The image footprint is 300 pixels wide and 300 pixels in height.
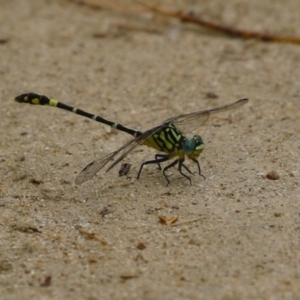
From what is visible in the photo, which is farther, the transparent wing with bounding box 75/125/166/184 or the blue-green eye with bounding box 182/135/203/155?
the blue-green eye with bounding box 182/135/203/155

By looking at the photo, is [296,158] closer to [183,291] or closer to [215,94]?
[215,94]

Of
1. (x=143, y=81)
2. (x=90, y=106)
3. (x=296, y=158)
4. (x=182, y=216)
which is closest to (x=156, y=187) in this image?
(x=182, y=216)

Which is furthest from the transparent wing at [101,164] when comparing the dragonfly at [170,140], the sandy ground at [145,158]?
the sandy ground at [145,158]

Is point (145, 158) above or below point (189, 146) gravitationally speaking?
below

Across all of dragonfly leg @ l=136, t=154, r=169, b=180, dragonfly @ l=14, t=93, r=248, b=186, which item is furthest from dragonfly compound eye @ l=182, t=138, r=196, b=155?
dragonfly leg @ l=136, t=154, r=169, b=180

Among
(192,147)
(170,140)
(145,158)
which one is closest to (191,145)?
(192,147)

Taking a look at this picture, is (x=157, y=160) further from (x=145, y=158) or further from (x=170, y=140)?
(x=145, y=158)

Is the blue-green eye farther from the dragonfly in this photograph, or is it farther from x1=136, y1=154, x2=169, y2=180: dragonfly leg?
x1=136, y1=154, x2=169, y2=180: dragonfly leg
